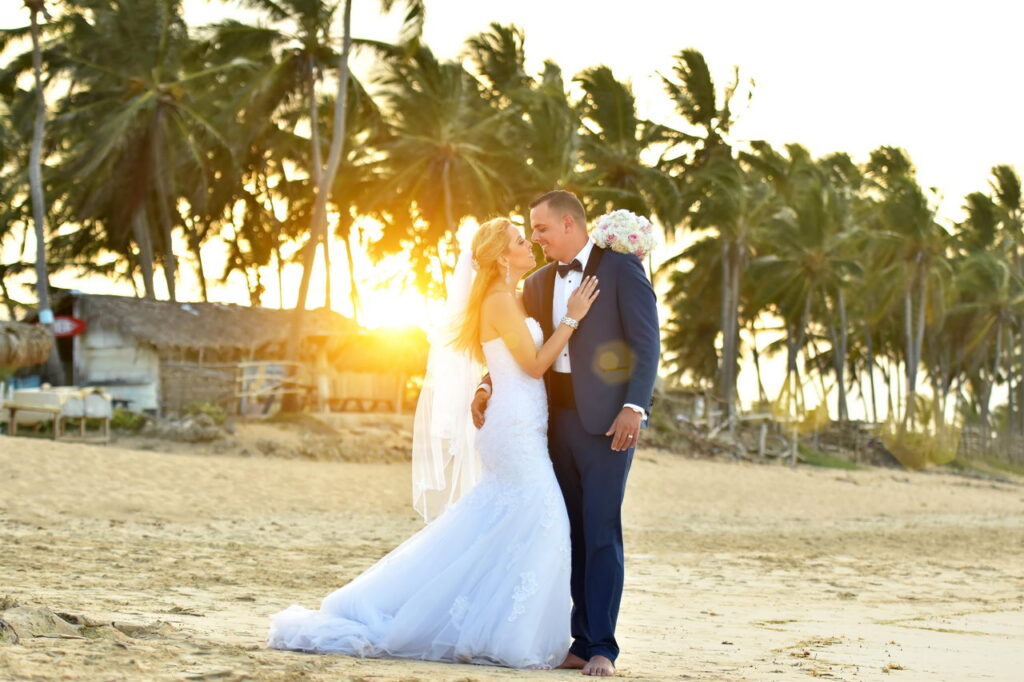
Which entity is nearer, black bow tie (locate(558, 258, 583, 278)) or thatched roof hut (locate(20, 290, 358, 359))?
black bow tie (locate(558, 258, 583, 278))

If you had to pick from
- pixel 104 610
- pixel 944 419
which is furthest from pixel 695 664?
pixel 944 419

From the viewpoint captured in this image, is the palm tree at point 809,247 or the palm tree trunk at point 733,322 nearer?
the palm tree trunk at point 733,322

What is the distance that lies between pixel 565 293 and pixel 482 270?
1.12 feet

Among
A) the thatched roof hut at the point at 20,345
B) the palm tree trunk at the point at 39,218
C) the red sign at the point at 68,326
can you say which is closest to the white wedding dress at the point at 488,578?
the thatched roof hut at the point at 20,345

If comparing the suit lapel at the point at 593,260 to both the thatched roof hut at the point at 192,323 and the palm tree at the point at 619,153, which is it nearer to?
the thatched roof hut at the point at 192,323

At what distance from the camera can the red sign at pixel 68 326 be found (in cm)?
2722

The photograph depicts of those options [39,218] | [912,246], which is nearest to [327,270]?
[39,218]

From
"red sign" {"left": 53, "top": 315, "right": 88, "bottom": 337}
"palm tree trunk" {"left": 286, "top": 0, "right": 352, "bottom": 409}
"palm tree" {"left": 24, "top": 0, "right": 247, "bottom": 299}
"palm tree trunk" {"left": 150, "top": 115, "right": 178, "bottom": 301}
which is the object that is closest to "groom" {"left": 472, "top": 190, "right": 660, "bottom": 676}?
"palm tree trunk" {"left": 286, "top": 0, "right": 352, "bottom": 409}

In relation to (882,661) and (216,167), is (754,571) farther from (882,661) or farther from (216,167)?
(216,167)

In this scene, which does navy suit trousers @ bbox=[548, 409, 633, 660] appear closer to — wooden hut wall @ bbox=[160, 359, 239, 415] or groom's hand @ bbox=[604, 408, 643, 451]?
groom's hand @ bbox=[604, 408, 643, 451]

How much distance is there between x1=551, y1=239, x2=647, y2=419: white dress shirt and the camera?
4.70 metres

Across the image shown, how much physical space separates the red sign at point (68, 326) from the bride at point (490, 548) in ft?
79.7

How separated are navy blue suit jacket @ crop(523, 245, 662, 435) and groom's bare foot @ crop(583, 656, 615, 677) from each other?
2.65 ft

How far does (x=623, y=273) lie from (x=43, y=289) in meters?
24.1
